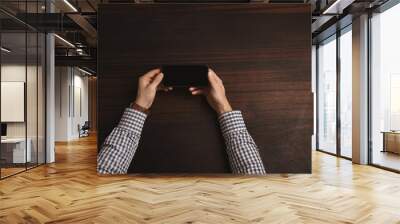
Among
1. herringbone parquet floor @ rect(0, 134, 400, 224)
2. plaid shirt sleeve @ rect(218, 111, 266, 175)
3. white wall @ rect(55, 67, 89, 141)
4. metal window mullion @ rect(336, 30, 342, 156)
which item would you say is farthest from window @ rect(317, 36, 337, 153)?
white wall @ rect(55, 67, 89, 141)

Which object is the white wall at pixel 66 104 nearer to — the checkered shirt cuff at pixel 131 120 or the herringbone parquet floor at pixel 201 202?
the herringbone parquet floor at pixel 201 202

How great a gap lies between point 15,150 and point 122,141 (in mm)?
4717

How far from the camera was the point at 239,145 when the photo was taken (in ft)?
8.91

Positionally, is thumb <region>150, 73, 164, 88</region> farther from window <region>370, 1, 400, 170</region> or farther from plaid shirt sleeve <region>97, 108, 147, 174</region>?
window <region>370, 1, 400, 170</region>

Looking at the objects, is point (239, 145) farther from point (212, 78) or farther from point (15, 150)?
point (15, 150)

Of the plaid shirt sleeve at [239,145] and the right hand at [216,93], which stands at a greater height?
the right hand at [216,93]

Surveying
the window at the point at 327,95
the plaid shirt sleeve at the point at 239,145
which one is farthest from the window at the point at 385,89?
the plaid shirt sleeve at the point at 239,145

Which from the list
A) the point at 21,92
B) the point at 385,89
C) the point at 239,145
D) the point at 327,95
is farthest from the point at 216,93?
the point at 327,95

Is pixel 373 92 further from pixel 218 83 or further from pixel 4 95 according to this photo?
pixel 4 95

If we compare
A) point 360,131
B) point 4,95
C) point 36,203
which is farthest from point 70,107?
point 36,203

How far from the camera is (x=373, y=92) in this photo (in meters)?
7.44

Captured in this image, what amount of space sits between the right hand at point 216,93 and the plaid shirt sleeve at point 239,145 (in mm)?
52

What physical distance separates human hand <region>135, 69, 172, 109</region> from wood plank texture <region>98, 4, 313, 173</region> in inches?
5.3

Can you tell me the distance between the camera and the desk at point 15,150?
6.30 m
